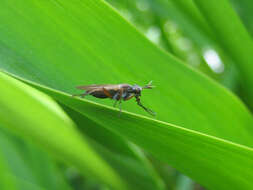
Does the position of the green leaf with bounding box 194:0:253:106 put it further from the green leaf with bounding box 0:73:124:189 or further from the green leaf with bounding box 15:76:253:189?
the green leaf with bounding box 0:73:124:189

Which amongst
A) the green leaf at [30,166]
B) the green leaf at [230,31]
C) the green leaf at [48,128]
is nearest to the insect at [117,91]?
the green leaf at [48,128]

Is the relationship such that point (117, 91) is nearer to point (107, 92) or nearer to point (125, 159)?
point (107, 92)

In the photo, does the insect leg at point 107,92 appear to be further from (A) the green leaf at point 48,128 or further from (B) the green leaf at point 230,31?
(B) the green leaf at point 230,31

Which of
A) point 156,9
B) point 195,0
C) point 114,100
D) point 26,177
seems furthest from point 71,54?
point 156,9

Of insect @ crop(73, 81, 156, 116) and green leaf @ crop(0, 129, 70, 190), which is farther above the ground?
insect @ crop(73, 81, 156, 116)

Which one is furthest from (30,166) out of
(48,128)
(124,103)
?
(124,103)

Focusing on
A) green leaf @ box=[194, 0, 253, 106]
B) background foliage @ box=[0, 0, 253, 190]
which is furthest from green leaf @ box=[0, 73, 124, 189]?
green leaf @ box=[194, 0, 253, 106]
